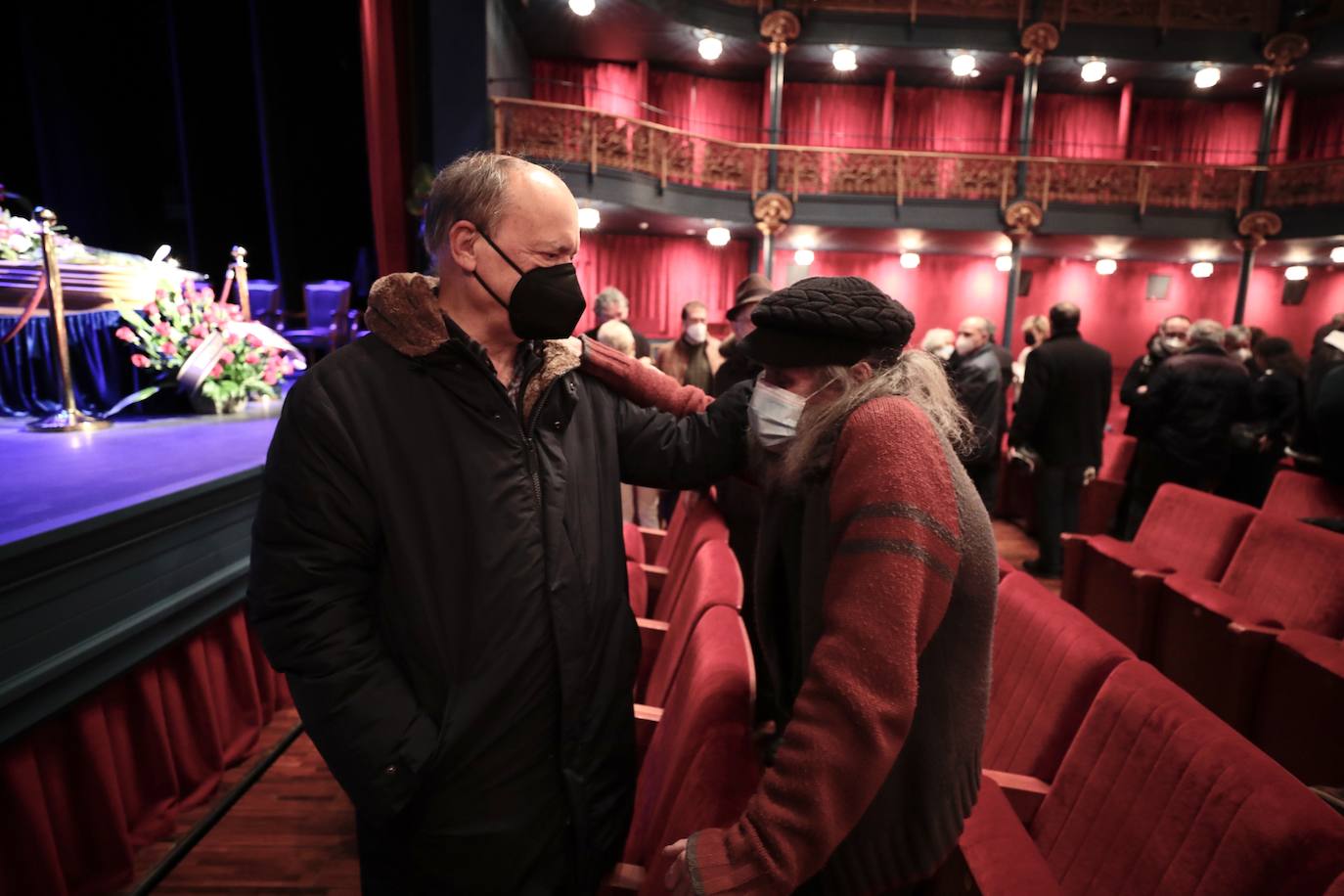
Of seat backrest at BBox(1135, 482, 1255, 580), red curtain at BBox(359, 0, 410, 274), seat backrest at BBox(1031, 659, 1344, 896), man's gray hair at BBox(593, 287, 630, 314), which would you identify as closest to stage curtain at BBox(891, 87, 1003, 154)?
red curtain at BBox(359, 0, 410, 274)

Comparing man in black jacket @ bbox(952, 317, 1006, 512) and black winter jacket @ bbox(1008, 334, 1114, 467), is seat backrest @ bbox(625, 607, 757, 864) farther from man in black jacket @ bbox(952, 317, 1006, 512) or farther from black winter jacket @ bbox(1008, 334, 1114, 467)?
black winter jacket @ bbox(1008, 334, 1114, 467)

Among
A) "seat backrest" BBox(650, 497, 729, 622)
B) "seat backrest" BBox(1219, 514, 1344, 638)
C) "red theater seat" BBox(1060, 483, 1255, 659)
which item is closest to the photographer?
"seat backrest" BBox(650, 497, 729, 622)

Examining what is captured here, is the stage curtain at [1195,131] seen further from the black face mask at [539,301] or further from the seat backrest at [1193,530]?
the black face mask at [539,301]

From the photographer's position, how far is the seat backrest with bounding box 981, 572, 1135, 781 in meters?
1.40

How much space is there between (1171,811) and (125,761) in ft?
7.55

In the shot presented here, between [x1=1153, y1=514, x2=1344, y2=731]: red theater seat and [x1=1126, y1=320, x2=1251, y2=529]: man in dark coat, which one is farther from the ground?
[x1=1126, y1=320, x2=1251, y2=529]: man in dark coat

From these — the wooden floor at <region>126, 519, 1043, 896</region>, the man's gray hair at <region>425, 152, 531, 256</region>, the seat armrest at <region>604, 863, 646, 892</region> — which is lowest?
the wooden floor at <region>126, 519, 1043, 896</region>

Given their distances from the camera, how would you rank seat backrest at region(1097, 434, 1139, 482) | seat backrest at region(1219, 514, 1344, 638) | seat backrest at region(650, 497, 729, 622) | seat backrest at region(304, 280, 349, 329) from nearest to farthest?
seat backrest at region(650, 497, 729, 622), seat backrest at region(1219, 514, 1344, 638), seat backrest at region(1097, 434, 1139, 482), seat backrest at region(304, 280, 349, 329)

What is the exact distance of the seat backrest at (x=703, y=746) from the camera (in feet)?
3.31

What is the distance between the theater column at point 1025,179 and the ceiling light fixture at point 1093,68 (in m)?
0.62

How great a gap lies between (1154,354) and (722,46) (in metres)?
9.52

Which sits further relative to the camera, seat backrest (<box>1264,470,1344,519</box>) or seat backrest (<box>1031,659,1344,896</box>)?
seat backrest (<box>1264,470,1344,519</box>)

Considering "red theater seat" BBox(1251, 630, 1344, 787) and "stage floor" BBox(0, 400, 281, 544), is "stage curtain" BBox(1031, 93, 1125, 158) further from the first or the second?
"stage floor" BBox(0, 400, 281, 544)

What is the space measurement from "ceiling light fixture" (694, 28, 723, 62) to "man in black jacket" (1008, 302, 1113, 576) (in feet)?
28.5
